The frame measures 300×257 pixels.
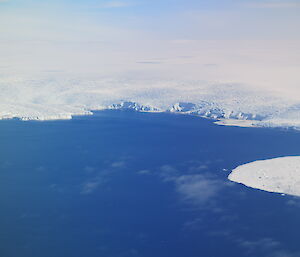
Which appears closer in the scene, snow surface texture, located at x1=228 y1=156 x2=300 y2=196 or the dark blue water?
Answer: the dark blue water

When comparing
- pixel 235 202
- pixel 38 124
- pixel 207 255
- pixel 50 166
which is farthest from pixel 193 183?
pixel 38 124

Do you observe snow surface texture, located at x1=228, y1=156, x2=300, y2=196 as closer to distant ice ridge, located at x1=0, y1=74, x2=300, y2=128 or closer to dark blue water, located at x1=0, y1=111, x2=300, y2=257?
dark blue water, located at x1=0, y1=111, x2=300, y2=257

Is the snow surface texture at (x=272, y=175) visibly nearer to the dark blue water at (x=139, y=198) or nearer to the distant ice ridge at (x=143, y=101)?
the dark blue water at (x=139, y=198)

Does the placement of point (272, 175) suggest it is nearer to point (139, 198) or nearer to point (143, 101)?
point (139, 198)

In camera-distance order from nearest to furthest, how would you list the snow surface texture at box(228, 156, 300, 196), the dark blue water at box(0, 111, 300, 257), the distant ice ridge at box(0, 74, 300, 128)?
the dark blue water at box(0, 111, 300, 257), the snow surface texture at box(228, 156, 300, 196), the distant ice ridge at box(0, 74, 300, 128)

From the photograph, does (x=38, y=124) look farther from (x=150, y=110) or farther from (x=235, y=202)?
(x=235, y=202)

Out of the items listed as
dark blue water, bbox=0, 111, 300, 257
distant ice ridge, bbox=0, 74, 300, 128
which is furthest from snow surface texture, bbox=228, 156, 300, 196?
distant ice ridge, bbox=0, 74, 300, 128
